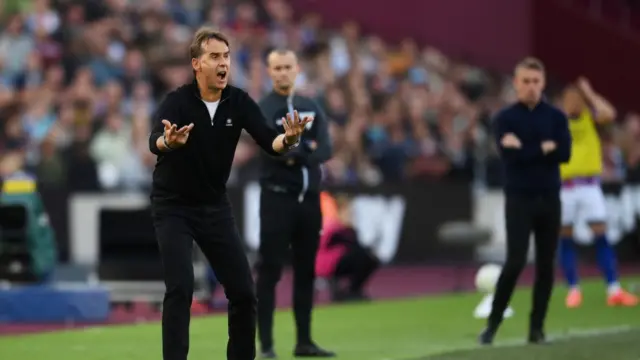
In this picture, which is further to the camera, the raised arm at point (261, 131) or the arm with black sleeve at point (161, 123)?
the raised arm at point (261, 131)

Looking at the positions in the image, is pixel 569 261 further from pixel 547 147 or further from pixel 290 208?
pixel 290 208

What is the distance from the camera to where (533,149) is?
42.4ft

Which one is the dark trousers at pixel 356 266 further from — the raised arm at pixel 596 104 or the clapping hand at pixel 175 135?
the clapping hand at pixel 175 135

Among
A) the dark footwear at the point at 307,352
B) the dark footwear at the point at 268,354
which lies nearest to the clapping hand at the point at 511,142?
the dark footwear at the point at 307,352

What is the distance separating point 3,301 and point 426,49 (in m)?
13.6

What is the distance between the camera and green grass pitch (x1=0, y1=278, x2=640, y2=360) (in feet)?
40.8

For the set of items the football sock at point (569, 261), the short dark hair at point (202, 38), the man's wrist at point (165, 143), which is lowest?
the football sock at point (569, 261)

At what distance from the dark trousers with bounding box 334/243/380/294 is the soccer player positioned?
96.1 inches

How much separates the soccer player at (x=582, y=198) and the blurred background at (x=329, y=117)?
2.25m

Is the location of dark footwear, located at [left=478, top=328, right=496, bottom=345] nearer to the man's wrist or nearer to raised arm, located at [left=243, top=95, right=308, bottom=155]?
raised arm, located at [left=243, top=95, right=308, bottom=155]

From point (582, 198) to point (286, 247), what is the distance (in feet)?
19.7

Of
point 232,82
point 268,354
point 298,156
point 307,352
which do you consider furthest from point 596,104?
point 232,82

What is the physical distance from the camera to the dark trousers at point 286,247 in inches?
487

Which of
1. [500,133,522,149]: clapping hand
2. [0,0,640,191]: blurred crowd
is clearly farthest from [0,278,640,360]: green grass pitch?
[0,0,640,191]: blurred crowd
